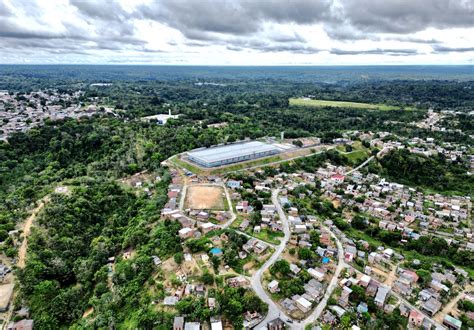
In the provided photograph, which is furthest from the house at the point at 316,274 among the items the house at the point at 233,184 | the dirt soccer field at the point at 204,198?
the house at the point at 233,184

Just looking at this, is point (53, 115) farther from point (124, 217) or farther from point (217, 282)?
point (217, 282)

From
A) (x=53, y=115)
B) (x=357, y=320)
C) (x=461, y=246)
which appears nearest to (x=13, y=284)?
(x=357, y=320)

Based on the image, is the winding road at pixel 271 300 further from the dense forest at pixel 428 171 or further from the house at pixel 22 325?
the dense forest at pixel 428 171

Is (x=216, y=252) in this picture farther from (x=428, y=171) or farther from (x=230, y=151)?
(x=428, y=171)

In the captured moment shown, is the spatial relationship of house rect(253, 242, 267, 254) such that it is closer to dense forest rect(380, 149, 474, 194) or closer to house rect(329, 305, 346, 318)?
house rect(329, 305, 346, 318)

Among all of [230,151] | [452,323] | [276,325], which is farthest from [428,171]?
[276,325]

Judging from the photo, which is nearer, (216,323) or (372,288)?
(216,323)
